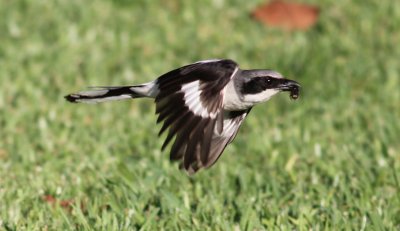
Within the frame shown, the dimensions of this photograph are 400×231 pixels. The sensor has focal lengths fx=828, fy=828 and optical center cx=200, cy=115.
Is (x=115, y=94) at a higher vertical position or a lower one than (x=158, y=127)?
higher

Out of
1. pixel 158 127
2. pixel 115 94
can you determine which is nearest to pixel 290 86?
pixel 115 94

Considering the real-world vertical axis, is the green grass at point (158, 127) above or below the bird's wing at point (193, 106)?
below

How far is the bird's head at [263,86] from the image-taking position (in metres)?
4.64

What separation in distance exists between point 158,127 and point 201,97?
3002 mm

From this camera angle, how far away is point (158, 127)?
23.8 ft

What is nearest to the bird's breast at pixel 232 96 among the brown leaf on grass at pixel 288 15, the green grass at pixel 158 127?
the green grass at pixel 158 127

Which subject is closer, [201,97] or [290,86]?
[201,97]

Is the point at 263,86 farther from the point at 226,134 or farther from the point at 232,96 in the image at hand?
the point at 226,134

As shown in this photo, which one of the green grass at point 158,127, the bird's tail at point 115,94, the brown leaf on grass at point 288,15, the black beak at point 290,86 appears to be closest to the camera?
the black beak at point 290,86

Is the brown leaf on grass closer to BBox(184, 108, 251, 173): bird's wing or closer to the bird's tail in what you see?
BBox(184, 108, 251, 173): bird's wing

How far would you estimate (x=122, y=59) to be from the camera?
8508mm

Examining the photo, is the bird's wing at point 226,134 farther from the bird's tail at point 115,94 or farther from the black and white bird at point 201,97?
the bird's tail at point 115,94

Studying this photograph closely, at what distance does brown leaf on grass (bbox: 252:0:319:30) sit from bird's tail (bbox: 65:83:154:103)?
468 centimetres

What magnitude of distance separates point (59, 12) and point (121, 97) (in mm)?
4540
